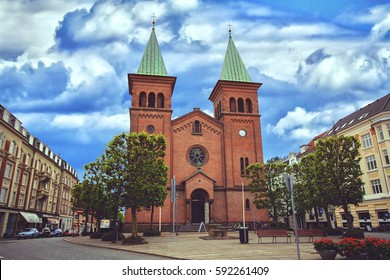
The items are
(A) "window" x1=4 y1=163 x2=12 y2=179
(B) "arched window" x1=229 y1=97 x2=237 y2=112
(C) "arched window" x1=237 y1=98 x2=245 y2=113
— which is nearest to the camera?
(A) "window" x1=4 y1=163 x2=12 y2=179

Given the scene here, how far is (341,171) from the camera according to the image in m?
24.9

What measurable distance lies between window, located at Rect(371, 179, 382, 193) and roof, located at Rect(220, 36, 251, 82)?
22.7 meters

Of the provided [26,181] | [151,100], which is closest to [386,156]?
[151,100]

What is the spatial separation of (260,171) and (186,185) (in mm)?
9918

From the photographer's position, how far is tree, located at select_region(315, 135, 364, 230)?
2467 cm

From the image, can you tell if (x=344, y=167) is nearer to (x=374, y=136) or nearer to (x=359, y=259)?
(x=374, y=136)

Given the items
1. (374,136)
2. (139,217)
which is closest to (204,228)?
(139,217)

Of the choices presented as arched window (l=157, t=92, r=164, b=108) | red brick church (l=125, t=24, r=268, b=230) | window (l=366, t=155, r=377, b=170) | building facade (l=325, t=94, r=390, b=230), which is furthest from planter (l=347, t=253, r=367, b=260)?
arched window (l=157, t=92, r=164, b=108)

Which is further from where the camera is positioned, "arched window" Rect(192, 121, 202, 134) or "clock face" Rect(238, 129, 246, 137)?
"clock face" Rect(238, 129, 246, 137)

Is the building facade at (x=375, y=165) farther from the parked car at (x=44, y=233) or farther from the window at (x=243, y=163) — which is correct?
the parked car at (x=44, y=233)

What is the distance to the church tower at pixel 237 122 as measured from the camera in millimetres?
40906

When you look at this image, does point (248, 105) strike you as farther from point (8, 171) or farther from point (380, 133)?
point (8, 171)

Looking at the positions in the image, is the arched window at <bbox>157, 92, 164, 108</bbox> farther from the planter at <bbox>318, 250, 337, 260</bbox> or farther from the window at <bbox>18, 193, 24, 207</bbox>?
the planter at <bbox>318, 250, 337, 260</bbox>

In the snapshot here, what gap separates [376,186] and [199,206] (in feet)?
73.4
